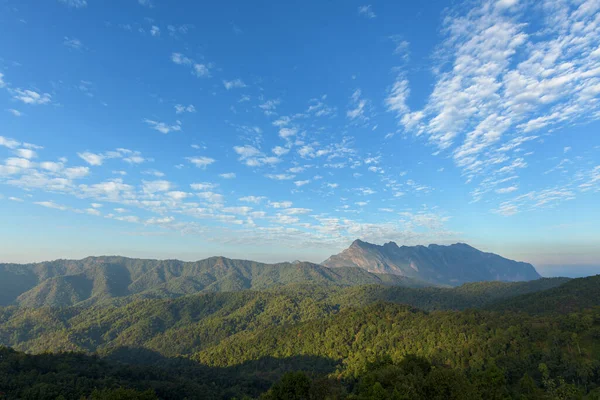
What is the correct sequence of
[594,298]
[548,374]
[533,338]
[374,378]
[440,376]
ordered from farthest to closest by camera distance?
[594,298] < [533,338] < [548,374] < [374,378] < [440,376]

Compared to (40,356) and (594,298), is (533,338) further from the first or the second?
(40,356)

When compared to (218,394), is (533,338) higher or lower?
higher

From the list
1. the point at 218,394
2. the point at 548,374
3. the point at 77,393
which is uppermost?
the point at 548,374

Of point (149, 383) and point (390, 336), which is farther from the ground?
point (390, 336)

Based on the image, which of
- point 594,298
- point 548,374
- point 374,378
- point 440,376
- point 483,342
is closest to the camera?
point 440,376

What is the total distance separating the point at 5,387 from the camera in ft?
371

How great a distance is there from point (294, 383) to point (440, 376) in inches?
1540

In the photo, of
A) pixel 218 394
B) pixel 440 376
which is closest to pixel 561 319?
pixel 440 376

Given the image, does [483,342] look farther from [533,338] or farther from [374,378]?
[374,378]

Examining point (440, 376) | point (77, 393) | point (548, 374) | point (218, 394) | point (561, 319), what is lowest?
point (218, 394)

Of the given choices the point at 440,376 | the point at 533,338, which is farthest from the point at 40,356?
the point at 533,338

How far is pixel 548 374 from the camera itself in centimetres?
10756

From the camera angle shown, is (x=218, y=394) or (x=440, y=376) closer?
(x=440, y=376)

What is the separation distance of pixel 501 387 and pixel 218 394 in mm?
123652
